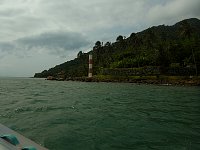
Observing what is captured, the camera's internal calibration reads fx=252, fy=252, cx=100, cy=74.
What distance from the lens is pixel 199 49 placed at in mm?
102250

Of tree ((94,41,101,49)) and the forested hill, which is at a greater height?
tree ((94,41,101,49))

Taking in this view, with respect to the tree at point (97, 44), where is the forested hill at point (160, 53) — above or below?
below

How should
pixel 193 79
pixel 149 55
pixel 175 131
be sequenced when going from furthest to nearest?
pixel 149 55, pixel 193 79, pixel 175 131

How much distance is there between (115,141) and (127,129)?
226 cm

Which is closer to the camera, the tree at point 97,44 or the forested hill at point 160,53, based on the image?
the forested hill at point 160,53

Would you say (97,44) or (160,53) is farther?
(97,44)

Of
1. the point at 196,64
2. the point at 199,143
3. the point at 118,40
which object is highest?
the point at 118,40

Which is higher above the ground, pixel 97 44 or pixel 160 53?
pixel 97 44

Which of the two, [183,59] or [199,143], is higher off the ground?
[183,59]

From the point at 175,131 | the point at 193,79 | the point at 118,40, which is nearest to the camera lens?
the point at 175,131

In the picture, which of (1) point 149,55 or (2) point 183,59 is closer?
(2) point 183,59

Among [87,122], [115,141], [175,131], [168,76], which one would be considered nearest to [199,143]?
[175,131]

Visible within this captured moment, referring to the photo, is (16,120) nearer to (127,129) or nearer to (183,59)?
(127,129)

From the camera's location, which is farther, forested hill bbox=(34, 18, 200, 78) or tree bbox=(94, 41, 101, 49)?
tree bbox=(94, 41, 101, 49)
